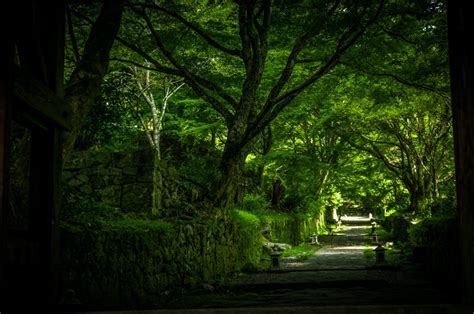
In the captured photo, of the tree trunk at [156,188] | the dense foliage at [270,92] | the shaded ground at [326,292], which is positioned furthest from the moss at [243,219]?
the tree trunk at [156,188]

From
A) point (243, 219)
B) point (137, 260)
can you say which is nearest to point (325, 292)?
point (137, 260)

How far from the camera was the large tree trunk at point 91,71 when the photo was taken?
24.6ft

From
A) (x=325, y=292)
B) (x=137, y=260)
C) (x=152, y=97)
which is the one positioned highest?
(x=152, y=97)

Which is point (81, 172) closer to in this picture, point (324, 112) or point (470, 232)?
point (470, 232)

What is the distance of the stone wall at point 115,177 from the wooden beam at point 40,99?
6.80 metres

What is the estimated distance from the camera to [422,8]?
38.1 ft

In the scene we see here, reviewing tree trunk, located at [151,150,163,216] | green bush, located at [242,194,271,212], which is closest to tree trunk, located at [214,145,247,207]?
tree trunk, located at [151,150,163,216]

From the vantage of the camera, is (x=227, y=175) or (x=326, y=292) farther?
(x=227, y=175)

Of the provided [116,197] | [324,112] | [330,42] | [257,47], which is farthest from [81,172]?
[324,112]

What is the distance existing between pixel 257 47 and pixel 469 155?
9.41m

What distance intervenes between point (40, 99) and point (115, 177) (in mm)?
8090

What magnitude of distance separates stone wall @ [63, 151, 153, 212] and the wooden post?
881cm

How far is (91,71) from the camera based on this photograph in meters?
7.91

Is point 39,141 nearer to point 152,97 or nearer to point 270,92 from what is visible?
point 270,92
